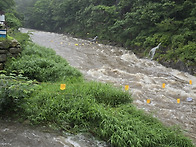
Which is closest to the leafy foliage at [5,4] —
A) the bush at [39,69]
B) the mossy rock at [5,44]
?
the bush at [39,69]

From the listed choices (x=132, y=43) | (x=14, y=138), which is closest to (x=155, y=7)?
(x=132, y=43)

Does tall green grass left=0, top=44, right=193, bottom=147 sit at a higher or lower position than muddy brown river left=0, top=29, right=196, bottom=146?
higher

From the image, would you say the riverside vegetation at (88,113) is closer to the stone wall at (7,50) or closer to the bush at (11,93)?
the bush at (11,93)

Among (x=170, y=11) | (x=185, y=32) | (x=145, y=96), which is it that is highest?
(x=170, y=11)

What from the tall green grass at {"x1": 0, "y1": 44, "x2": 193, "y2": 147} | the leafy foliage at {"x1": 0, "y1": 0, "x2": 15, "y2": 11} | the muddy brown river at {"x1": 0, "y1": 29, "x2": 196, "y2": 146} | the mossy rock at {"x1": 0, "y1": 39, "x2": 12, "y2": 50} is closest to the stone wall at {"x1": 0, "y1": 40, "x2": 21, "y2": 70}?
the mossy rock at {"x1": 0, "y1": 39, "x2": 12, "y2": 50}

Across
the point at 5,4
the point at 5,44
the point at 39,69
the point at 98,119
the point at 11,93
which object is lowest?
the point at 98,119

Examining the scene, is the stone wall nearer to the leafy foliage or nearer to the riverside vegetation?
the riverside vegetation

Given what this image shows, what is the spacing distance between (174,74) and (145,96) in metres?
4.33

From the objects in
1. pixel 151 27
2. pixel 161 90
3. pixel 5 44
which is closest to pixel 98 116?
pixel 5 44

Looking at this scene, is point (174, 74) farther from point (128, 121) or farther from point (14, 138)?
point (14, 138)

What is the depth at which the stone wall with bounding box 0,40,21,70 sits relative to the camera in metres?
5.87

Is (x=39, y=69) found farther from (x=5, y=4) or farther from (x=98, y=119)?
(x=5, y=4)

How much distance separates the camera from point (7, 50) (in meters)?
6.09

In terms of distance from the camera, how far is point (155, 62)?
12.7m
